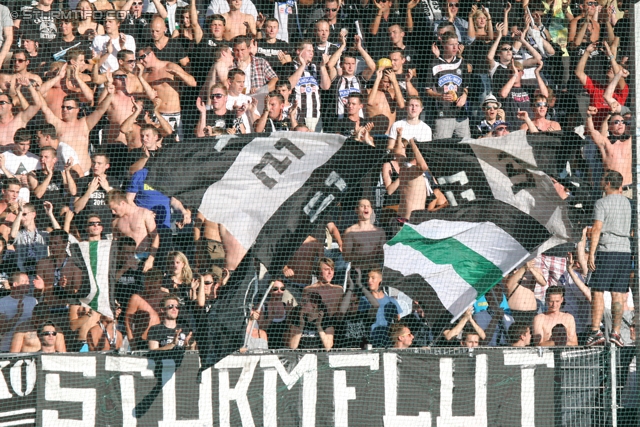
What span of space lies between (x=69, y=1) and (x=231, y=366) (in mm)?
4264

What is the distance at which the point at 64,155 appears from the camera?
9289 mm

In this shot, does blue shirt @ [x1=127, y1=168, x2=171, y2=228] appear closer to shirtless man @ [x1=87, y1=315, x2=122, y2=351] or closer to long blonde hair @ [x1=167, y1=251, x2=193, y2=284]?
long blonde hair @ [x1=167, y1=251, x2=193, y2=284]

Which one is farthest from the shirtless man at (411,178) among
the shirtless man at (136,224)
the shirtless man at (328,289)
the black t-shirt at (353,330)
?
the shirtless man at (136,224)

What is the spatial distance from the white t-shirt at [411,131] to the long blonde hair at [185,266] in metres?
2.33

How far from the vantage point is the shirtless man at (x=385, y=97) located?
9.70 m

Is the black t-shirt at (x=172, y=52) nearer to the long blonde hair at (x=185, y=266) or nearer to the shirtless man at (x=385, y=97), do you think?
the shirtless man at (x=385, y=97)

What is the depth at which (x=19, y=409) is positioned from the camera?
7.82 meters

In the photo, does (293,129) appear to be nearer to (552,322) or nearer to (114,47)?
(114,47)

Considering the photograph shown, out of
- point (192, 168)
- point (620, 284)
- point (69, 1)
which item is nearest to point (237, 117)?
point (192, 168)

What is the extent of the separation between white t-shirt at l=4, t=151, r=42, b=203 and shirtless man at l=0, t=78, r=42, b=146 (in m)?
0.19

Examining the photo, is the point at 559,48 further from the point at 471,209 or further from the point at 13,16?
the point at 13,16

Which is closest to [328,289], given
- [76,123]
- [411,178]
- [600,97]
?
[411,178]

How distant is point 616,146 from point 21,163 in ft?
18.7

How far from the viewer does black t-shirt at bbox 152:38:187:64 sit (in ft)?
31.9
